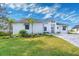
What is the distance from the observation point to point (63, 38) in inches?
124

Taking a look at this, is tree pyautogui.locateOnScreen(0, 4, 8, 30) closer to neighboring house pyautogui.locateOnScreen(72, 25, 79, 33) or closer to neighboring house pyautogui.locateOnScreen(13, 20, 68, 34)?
neighboring house pyautogui.locateOnScreen(13, 20, 68, 34)

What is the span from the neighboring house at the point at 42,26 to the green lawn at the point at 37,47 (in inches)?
3.1

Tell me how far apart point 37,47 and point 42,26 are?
23 centimetres

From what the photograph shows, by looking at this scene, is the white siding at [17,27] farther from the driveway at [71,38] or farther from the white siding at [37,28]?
the driveway at [71,38]

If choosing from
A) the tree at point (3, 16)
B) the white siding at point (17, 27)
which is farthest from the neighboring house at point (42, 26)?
the tree at point (3, 16)

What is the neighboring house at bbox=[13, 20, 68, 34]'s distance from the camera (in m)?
3.17

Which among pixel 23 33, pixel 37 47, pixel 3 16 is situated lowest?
pixel 37 47

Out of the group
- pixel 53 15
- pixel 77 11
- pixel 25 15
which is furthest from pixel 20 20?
pixel 77 11

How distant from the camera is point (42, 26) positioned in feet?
10.4

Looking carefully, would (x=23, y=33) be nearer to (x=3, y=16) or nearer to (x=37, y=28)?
(x=37, y=28)

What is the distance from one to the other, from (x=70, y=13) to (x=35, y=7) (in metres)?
0.38

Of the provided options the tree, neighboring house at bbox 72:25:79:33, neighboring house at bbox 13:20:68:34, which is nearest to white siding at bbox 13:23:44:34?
neighboring house at bbox 13:20:68:34

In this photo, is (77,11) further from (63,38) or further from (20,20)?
(20,20)

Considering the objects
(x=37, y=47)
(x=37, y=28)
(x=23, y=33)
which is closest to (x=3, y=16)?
(x=23, y=33)
